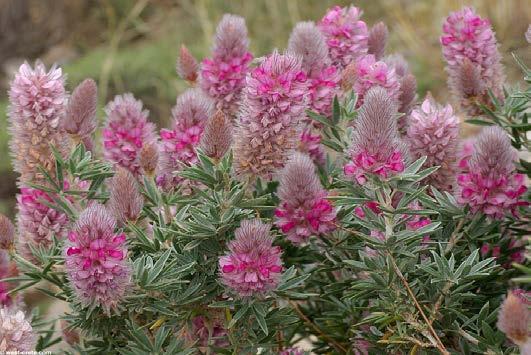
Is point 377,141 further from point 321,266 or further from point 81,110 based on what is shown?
point 81,110

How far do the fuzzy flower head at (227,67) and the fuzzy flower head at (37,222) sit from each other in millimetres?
324

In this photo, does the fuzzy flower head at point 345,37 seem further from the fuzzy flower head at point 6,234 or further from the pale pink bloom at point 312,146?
the fuzzy flower head at point 6,234

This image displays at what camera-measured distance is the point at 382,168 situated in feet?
3.82

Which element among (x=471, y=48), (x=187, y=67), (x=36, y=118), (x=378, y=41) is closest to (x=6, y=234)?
(x=36, y=118)

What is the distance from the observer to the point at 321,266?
1.41m

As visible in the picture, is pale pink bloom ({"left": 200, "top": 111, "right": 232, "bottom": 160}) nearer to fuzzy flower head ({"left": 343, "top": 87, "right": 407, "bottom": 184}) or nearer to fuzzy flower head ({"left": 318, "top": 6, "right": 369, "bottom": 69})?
fuzzy flower head ({"left": 343, "top": 87, "right": 407, "bottom": 184})

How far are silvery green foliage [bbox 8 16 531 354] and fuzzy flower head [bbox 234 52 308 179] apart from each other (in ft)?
0.14

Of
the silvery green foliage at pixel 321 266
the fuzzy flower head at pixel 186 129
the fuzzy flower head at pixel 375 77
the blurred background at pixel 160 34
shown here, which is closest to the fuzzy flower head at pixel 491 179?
the silvery green foliage at pixel 321 266

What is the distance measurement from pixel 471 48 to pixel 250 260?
625 mm

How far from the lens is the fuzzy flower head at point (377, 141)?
1159mm

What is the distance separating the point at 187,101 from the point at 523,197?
1.76 feet

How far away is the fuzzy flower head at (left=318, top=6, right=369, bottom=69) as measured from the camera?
5.05 feet

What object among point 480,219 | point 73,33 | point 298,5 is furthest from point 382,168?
point 73,33

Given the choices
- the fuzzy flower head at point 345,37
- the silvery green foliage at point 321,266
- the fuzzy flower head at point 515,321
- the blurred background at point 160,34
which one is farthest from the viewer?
the blurred background at point 160,34
